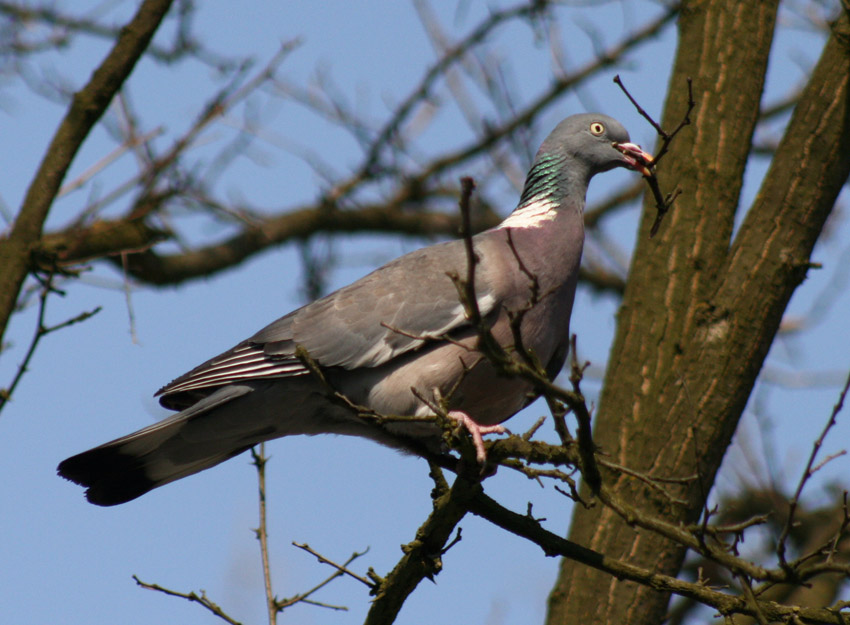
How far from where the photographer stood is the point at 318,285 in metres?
7.10

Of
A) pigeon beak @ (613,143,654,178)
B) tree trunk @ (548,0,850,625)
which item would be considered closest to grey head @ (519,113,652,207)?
pigeon beak @ (613,143,654,178)

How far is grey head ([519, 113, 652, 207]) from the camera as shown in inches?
188

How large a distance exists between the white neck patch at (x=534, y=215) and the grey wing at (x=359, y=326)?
12.6 inches

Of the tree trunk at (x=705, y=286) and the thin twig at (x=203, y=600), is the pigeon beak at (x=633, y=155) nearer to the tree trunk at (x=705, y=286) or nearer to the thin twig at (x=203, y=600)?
the tree trunk at (x=705, y=286)

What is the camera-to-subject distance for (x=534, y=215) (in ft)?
15.4

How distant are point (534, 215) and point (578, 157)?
1.27ft

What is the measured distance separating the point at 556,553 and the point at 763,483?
3813mm

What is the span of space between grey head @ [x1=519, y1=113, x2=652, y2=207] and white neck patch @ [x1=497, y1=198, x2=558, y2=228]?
50 mm

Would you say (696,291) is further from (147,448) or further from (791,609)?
(147,448)

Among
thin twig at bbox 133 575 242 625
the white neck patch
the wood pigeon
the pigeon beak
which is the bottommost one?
thin twig at bbox 133 575 242 625

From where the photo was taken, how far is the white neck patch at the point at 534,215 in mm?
4602

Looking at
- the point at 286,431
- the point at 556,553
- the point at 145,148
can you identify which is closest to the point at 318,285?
the point at 145,148

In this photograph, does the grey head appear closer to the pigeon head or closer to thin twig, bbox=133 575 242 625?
the pigeon head

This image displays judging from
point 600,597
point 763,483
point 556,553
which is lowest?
point 556,553
